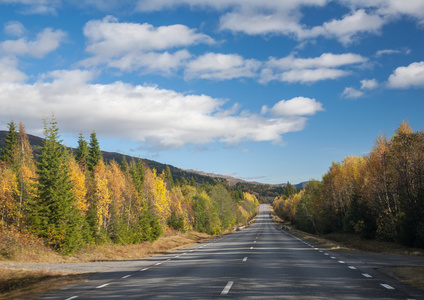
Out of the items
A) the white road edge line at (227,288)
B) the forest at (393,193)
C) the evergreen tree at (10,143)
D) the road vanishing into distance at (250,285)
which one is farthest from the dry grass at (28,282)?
the evergreen tree at (10,143)

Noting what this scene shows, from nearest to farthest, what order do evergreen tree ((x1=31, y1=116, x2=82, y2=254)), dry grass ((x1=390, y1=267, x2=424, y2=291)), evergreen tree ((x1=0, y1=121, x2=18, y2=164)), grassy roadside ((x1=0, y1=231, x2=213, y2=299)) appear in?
dry grass ((x1=390, y1=267, x2=424, y2=291)), grassy roadside ((x1=0, y1=231, x2=213, y2=299)), evergreen tree ((x1=31, y1=116, x2=82, y2=254)), evergreen tree ((x1=0, y1=121, x2=18, y2=164))

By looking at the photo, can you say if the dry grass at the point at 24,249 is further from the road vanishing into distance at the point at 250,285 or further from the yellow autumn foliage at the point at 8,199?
the road vanishing into distance at the point at 250,285

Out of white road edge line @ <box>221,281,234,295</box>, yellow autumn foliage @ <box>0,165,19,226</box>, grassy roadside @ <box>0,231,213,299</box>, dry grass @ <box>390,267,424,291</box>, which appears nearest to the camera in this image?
white road edge line @ <box>221,281,234,295</box>

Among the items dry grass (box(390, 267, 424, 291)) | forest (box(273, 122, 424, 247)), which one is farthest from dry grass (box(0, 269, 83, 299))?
forest (box(273, 122, 424, 247))

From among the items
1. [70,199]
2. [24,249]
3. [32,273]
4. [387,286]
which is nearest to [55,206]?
[70,199]

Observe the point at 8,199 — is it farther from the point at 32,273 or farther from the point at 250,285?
the point at 250,285

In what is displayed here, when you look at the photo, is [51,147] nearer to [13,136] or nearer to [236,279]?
[236,279]

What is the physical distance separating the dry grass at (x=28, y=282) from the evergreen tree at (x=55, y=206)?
36.5 feet

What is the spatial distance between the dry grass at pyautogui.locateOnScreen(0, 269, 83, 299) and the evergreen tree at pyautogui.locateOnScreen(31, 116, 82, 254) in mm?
11138

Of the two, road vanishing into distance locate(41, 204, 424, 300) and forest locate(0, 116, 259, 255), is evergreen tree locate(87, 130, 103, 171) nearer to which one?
forest locate(0, 116, 259, 255)

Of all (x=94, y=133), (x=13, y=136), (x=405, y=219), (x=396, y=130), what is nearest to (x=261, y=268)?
(x=405, y=219)

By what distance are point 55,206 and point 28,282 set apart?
1499cm

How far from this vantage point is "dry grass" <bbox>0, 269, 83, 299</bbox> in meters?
11.0

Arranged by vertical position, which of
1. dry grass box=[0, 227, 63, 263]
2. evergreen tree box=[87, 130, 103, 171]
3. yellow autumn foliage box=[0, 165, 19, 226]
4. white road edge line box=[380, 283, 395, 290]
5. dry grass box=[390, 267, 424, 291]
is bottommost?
dry grass box=[0, 227, 63, 263]
